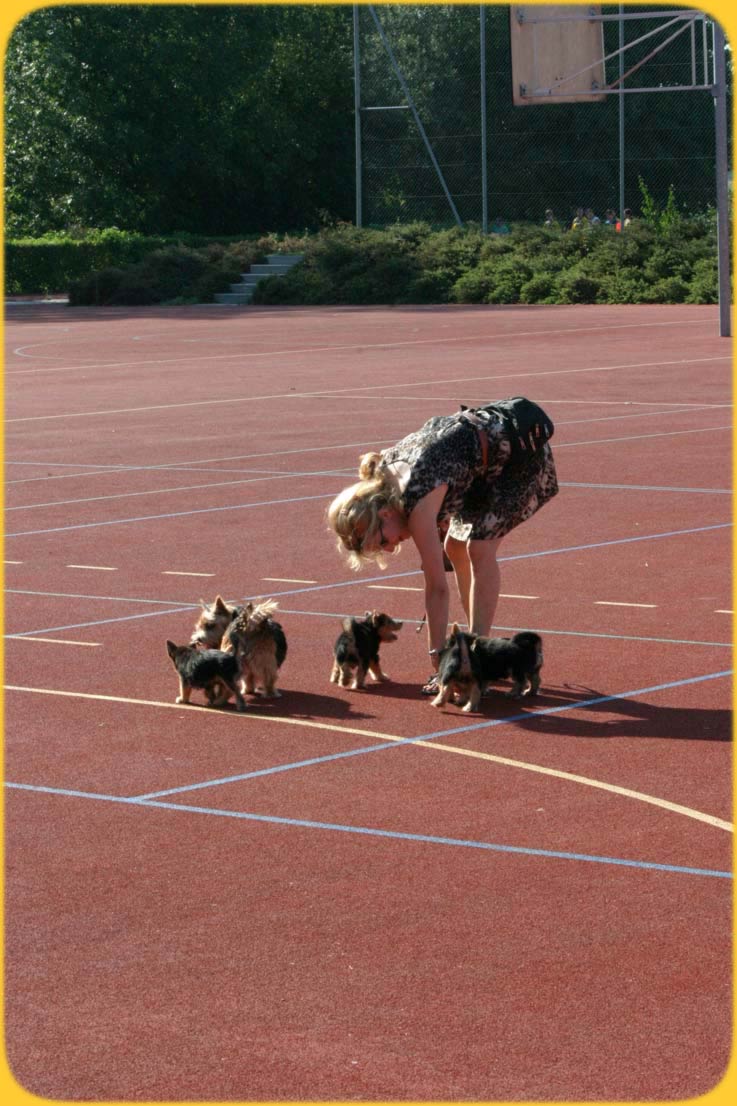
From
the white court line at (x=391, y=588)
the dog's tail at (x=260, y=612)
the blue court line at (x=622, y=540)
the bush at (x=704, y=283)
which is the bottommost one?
the white court line at (x=391, y=588)

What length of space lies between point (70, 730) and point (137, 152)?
63500mm

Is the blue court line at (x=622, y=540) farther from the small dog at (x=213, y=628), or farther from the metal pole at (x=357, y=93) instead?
the metal pole at (x=357, y=93)

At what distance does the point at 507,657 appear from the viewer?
917 centimetres

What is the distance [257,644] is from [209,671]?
12.7 inches

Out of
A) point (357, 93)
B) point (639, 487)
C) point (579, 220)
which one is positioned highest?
point (357, 93)

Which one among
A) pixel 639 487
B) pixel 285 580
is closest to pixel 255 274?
pixel 639 487

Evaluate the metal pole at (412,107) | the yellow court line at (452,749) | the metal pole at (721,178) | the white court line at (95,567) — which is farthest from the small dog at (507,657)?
the metal pole at (412,107)

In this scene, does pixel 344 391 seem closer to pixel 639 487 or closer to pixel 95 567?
pixel 639 487

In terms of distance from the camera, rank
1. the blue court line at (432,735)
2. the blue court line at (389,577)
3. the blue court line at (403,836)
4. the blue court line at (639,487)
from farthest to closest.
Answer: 1. the blue court line at (639,487)
2. the blue court line at (389,577)
3. the blue court line at (432,735)
4. the blue court line at (403,836)

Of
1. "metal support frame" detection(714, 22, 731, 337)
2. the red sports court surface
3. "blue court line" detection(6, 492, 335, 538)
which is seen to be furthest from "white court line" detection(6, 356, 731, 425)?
"blue court line" detection(6, 492, 335, 538)

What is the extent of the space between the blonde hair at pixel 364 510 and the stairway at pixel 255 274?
48926 mm

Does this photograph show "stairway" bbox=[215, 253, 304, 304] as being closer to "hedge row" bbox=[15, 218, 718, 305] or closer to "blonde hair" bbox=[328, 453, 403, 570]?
"hedge row" bbox=[15, 218, 718, 305]

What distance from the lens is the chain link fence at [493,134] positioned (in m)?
53.3

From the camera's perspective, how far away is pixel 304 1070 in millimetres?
5074
